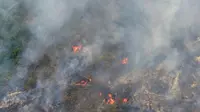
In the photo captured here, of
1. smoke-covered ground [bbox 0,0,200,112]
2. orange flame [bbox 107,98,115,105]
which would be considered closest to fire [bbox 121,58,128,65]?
smoke-covered ground [bbox 0,0,200,112]

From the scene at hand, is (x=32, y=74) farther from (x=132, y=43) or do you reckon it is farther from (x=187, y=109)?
(x=187, y=109)

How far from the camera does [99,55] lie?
17.6m

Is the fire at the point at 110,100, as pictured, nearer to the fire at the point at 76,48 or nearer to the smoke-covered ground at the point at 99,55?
the smoke-covered ground at the point at 99,55

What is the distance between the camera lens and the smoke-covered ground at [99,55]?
16.0 meters

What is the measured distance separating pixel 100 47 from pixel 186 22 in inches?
→ 234

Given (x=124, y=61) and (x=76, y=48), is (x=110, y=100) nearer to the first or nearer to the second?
(x=124, y=61)

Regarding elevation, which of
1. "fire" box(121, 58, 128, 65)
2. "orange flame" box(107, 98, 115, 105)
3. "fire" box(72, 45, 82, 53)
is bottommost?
"orange flame" box(107, 98, 115, 105)

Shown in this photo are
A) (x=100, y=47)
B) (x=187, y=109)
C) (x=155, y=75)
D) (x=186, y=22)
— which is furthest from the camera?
(x=186, y=22)

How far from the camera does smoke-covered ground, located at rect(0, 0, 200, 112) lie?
1595cm

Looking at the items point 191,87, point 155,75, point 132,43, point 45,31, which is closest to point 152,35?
point 132,43

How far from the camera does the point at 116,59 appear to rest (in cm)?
1747

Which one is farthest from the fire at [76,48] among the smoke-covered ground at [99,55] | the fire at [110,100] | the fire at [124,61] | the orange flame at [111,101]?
the orange flame at [111,101]

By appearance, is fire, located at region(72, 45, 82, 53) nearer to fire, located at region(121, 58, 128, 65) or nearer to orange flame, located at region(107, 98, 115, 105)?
fire, located at region(121, 58, 128, 65)

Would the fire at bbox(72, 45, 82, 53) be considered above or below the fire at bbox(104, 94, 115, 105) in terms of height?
above
